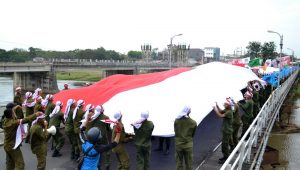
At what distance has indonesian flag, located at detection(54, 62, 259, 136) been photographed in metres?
8.48

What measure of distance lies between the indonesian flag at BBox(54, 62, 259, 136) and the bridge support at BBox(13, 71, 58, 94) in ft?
114

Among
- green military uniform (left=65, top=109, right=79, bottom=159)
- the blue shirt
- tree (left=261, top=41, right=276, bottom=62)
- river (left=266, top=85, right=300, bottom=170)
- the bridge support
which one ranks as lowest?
river (left=266, top=85, right=300, bottom=170)

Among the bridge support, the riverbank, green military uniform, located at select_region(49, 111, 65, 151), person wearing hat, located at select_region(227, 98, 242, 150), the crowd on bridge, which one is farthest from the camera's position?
the bridge support

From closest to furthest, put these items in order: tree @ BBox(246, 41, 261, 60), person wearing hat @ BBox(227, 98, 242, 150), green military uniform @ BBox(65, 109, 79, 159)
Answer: person wearing hat @ BBox(227, 98, 242, 150)
green military uniform @ BBox(65, 109, 79, 159)
tree @ BBox(246, 41, 261, 60)

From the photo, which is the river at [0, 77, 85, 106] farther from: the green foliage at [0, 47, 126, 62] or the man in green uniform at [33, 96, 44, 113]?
the green foliage at [0, 47, 126, 62]

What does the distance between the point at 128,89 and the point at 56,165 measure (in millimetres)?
3506

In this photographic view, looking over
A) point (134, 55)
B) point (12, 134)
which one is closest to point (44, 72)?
point (12, 134)

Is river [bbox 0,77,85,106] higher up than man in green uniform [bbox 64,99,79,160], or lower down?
lower down

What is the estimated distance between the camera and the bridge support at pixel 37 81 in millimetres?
46094

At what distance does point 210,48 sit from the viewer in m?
155

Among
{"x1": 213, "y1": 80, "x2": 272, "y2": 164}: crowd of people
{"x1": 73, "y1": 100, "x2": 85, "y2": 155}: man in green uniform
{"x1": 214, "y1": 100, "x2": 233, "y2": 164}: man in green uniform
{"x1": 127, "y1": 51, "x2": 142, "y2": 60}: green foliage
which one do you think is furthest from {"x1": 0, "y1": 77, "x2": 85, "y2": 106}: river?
{"x1": 127, "y1": 51, "x2": 142, "y2": 60}: green foliage

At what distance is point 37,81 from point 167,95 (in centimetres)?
4253

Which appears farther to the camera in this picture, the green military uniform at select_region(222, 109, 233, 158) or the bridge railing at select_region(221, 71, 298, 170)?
the green military uniform at select_region(222, 109, 233, 158)

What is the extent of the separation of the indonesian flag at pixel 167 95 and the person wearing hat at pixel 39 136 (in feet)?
6.79
